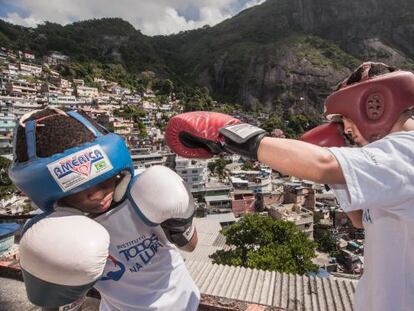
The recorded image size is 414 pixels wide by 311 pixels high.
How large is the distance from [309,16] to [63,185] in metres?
139

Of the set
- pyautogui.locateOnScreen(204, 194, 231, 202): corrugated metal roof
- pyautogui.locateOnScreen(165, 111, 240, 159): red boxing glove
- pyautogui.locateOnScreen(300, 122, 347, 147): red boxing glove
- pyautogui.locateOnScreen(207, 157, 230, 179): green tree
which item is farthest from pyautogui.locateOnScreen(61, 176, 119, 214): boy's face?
pyautogui.locateOnScreen(207, 157, 230, 179): green tree

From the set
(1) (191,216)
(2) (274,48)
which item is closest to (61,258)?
(1) (191,216)

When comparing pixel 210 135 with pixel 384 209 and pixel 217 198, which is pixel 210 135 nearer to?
pixel 384 209

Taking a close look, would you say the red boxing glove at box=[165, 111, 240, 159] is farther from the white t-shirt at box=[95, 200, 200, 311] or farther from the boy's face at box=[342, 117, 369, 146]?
the boy's face at box=[342, 117, 369, 146]

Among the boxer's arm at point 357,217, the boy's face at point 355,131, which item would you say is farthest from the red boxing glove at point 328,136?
the boxer's arm at point 357,217

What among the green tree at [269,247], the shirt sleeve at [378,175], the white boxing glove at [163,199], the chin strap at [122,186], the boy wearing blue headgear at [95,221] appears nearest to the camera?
the shirt sleeve at [378,175]

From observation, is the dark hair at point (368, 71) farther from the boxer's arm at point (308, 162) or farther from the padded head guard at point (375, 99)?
the boxer's arm at point (308, 162)

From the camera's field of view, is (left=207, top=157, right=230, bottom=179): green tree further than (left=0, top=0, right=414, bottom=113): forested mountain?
No

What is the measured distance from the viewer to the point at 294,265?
1388 cm

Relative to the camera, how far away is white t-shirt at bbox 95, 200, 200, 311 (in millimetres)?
1753

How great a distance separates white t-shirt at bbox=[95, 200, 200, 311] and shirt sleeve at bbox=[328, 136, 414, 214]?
43.0 inches

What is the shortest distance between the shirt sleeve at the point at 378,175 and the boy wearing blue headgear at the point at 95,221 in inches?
32.0

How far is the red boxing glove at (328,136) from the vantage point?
2070mm

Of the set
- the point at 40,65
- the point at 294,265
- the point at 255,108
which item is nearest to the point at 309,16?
the point at 255,108
